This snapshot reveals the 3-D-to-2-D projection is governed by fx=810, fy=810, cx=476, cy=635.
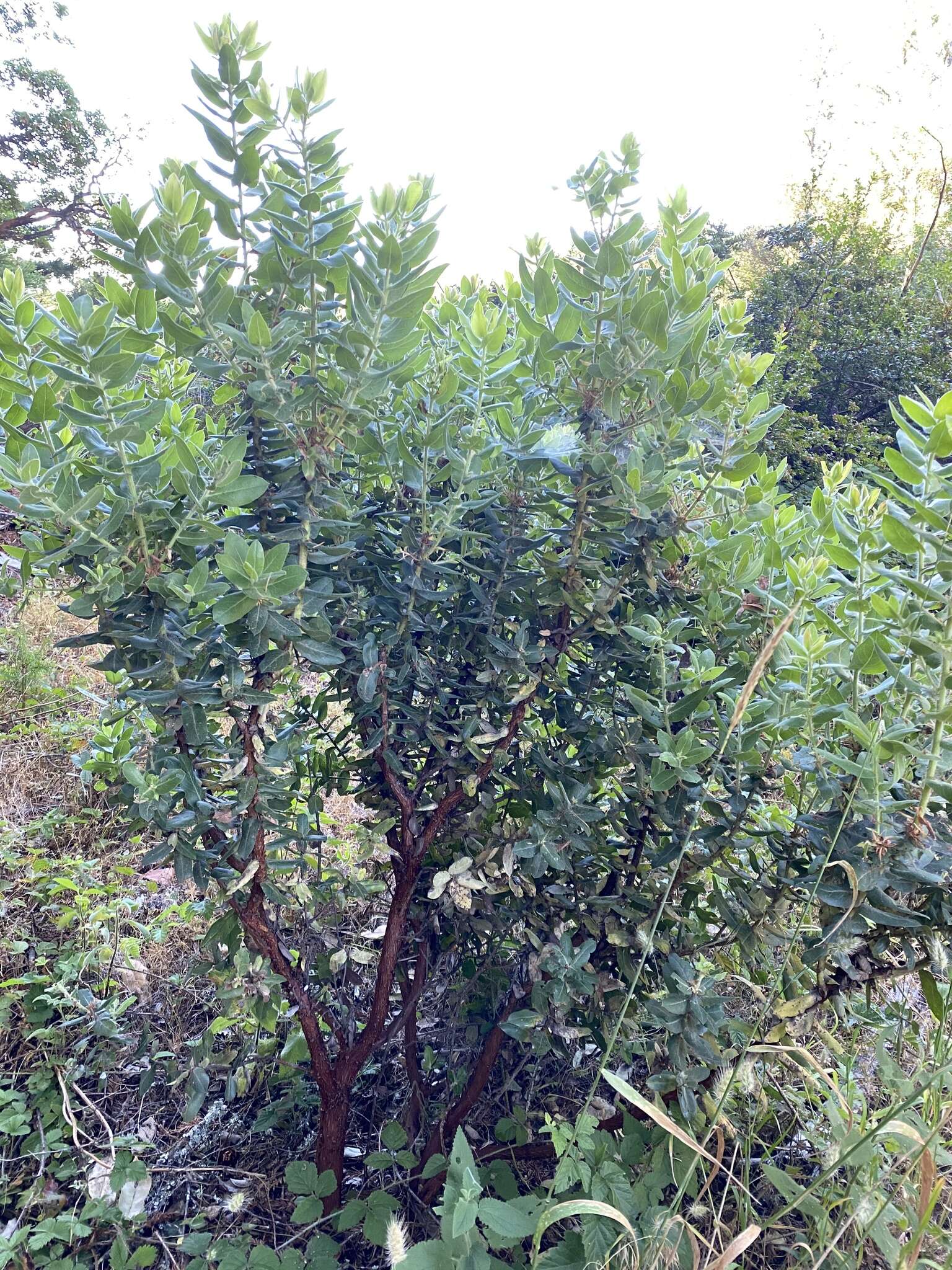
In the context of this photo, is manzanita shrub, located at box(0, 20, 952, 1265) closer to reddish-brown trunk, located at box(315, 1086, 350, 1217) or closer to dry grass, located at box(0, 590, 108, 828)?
reddish-brown trunk, located at box(315, 1086, 350, 1217)

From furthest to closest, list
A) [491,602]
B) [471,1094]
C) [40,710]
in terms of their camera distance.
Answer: [40,710]
[471,1094]
[491,602]

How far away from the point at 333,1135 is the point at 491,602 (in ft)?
3.43

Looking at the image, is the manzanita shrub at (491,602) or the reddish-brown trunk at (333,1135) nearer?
the manzanita shrub at (491,602)

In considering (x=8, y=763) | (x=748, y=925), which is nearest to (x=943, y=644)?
(x=748, y=925)

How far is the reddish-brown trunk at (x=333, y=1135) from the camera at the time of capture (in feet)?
4.89

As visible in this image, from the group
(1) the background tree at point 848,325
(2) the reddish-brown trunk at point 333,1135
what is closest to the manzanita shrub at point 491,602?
(2) the reddish-brown trunk at point 333,1135

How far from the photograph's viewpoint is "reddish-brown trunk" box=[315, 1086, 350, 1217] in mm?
1490

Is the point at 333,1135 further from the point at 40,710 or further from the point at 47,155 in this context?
the point at 47,155

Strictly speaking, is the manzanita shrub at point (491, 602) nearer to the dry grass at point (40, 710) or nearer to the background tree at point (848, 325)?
the dry grass at point (40, 710)

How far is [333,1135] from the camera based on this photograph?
4.93 feet

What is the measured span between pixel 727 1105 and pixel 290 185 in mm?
1626

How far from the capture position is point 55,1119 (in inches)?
70.9

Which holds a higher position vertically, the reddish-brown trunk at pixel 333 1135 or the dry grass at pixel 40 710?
the dry grass at pixel 40 710

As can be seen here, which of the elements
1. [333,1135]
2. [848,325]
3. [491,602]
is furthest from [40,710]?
[848,325]
